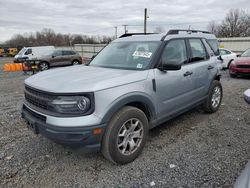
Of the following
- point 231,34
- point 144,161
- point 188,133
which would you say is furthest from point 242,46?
point 231,34

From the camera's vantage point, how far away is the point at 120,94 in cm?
271

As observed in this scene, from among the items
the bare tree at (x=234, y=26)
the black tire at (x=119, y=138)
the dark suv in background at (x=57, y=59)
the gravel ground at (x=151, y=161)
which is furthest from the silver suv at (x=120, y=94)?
the bare tree at (x=234, y=26)

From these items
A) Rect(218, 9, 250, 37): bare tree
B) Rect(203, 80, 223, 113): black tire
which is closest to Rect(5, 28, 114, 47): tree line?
Rect(218, 9, 250, 37): bare tree

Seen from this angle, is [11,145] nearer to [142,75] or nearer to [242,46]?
[142,75]

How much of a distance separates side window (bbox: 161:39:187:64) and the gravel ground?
1.39m

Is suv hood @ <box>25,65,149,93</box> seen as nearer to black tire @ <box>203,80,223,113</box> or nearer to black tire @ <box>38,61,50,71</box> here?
black tire @ <box>203,80,223,113</box>

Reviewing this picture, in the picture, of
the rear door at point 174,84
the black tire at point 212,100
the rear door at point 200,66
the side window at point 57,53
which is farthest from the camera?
the side window at point 57,53

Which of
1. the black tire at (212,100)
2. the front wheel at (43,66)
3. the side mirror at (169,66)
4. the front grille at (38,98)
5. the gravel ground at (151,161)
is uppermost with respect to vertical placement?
the side mirror at (169,66)

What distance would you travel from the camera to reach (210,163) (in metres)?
2.96

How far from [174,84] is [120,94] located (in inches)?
48.3

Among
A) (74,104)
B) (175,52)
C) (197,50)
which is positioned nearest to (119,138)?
(74,104)

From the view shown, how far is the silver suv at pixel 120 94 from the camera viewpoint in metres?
2.46

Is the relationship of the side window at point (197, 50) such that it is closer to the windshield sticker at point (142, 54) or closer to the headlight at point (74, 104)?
the windshield sticker at point (142, 54)

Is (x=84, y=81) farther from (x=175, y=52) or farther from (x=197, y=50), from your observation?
(x=197, y=50)
